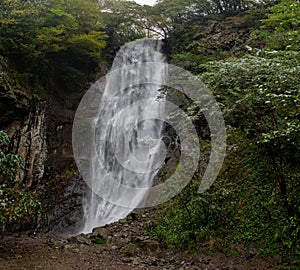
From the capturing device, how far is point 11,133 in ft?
32.9

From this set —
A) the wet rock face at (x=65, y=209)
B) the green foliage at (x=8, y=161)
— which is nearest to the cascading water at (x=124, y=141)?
the wet rock face at (x=65, y=209)

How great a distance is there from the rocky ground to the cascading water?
1748 mm

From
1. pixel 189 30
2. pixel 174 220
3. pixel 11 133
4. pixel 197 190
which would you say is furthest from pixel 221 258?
pixel 189 30

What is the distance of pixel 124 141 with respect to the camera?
12.6 metres

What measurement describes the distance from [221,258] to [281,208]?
63.1 inches

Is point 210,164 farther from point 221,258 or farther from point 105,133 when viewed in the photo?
point 105,133

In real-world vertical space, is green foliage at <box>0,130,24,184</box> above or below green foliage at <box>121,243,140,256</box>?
above

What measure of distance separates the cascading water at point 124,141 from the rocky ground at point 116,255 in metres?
1.75

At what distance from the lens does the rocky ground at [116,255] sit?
214 inches

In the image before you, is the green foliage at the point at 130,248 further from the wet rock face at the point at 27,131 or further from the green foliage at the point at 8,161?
the wet rock face at the point at 27,131

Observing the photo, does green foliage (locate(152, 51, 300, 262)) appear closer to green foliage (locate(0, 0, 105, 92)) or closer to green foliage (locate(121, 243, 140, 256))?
green foliage (locate(121, 243, 140, 256))

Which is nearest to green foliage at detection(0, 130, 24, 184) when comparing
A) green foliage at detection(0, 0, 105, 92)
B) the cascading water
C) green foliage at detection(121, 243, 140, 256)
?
green foliage at detection(121, 243, 140, 256)

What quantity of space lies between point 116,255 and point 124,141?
251 inches

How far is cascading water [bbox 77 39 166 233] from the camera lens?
1071cm
